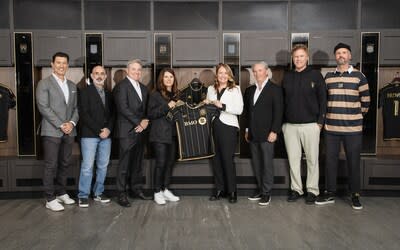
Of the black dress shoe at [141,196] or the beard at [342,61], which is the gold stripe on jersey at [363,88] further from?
the black dress shoe at [141,196]

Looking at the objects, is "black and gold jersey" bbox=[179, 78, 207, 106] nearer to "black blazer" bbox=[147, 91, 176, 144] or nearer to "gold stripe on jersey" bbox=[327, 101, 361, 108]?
"black blazer" bbox=[147, 91, 176, 144]

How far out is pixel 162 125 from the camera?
387cm

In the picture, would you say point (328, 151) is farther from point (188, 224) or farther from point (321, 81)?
point (188, 224)

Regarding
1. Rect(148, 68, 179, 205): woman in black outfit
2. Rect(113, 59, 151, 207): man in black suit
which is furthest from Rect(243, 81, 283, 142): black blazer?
Rect(113, 59, 151, 207): man in black suit

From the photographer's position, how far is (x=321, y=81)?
381cm

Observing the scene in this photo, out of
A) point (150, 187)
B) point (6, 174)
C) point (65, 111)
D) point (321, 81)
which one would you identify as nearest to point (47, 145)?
point (65, 111)

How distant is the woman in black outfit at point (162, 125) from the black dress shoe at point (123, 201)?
0.27 meters

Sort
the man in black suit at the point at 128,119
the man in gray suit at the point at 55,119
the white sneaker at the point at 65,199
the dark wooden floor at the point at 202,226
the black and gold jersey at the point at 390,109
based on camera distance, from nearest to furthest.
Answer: the dark wooden floor at the point at 202,226, the man in gray suit at the point at 55,119, the man in black suit at the point at 128,119, the white sneaker at the point at 65,199, the black and gold jersey at the point at 390,109

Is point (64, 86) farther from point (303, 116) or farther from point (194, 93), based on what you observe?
point (303, 116)

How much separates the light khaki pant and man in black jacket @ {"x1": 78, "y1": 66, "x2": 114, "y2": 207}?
173cm

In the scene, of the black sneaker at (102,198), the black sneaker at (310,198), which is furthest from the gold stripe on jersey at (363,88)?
the black sneaker at (102,198)

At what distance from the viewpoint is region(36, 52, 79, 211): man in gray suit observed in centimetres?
369

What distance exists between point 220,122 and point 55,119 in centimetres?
150

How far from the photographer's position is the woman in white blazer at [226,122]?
3865 millimetres
